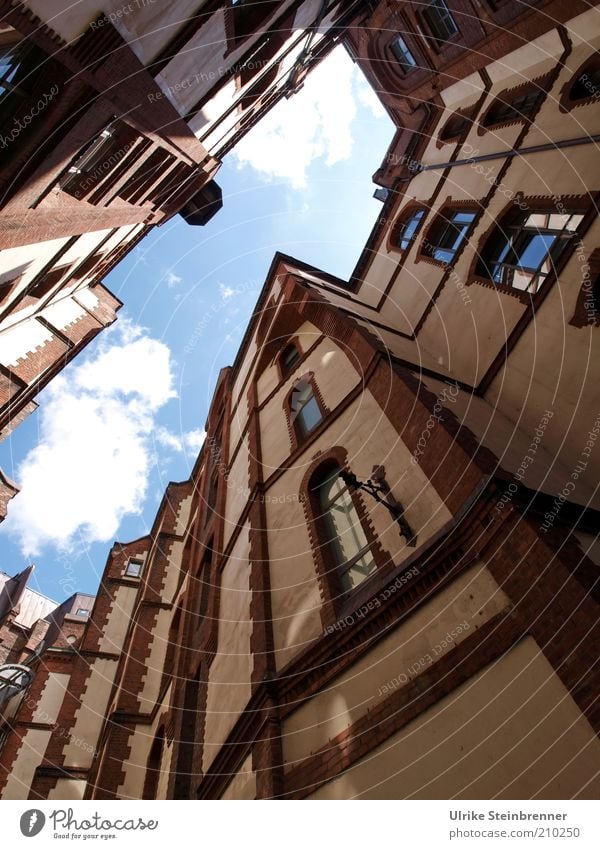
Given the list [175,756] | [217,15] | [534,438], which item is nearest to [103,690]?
[175,756]

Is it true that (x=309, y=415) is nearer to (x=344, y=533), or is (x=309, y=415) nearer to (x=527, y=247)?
(x=344, y=533)

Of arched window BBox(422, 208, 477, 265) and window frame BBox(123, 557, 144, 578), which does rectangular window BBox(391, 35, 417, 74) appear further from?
window frame BBox(123, 557, 144, 578)

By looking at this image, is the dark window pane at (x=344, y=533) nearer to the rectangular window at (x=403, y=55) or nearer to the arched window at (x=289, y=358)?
the arched window at (x=289, y=358)

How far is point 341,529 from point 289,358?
7056mm

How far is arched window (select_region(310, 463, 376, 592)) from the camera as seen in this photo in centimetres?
673

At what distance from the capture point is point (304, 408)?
1095 centimetres

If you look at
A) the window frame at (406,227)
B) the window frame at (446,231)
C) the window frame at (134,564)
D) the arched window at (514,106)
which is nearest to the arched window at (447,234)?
the window frame at (446,231)

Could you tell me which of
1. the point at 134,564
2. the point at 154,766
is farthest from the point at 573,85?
the point at 134,564

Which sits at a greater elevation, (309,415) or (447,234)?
(447,234)

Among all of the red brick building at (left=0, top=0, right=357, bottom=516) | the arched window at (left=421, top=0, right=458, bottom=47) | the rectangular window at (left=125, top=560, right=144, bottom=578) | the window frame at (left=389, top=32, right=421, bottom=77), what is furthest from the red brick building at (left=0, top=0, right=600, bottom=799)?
the rectangular window at (left=125, top=560, right=144, bottom=578)

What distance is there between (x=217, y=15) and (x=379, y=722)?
1182cm

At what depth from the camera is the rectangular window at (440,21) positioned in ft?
55.3

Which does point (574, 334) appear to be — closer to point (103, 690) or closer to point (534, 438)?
point (534, 438)

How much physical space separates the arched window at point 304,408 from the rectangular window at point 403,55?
1618 cm
